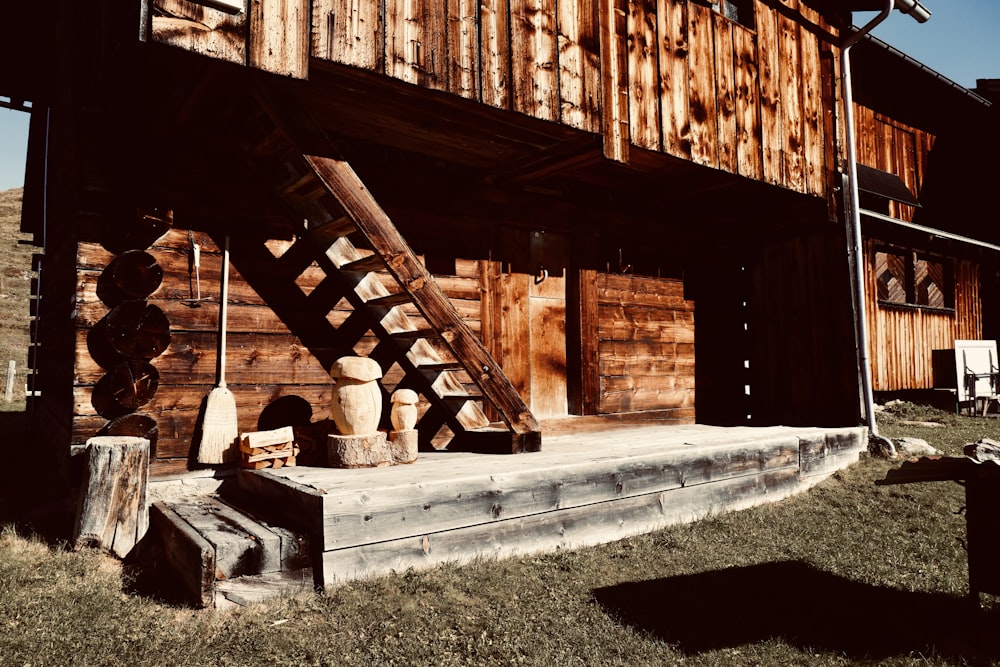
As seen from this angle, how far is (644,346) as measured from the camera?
28.8ft

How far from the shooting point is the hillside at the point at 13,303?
20.1 m

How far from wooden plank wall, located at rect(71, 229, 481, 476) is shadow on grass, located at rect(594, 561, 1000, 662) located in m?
3.36

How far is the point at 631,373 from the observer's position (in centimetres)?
859

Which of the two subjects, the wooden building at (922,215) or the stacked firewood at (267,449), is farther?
the wooden building at (922,215)

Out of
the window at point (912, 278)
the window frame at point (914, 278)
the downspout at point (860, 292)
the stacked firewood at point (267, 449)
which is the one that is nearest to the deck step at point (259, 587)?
the stacked firewood at point (267, 449)

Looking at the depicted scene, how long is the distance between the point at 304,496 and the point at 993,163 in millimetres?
19525

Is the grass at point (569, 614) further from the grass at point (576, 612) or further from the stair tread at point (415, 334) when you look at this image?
the stair tread at point (415, 334)

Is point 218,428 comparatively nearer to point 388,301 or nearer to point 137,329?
point 137,329

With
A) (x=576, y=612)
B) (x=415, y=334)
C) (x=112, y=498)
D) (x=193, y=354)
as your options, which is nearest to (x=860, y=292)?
(x=415, y=334)

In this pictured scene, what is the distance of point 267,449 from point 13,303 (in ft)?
99.6

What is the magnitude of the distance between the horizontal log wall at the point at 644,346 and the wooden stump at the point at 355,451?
155 inches

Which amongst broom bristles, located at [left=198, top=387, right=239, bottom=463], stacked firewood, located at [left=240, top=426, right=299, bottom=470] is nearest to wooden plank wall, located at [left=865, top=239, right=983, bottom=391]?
stacked firewood, located at [left=240, top=426, right=299, bottom=470]

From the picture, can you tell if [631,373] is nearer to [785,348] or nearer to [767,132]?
[785,348]

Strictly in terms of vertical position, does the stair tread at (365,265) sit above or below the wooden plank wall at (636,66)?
below
